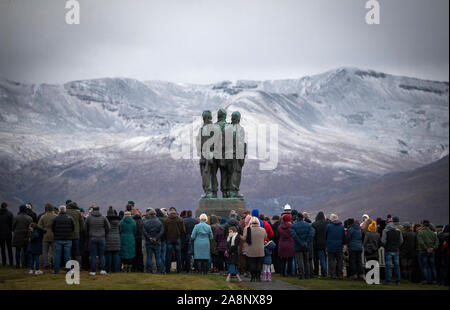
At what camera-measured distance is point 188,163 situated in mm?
199875

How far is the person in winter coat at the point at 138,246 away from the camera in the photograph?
2553cm

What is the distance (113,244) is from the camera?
953 inches

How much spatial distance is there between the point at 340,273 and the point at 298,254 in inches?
75.4

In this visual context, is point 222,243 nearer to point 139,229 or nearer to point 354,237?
point 139,229

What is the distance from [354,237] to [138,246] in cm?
715

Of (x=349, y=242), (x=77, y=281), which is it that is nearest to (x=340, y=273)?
(x=349, y=242)

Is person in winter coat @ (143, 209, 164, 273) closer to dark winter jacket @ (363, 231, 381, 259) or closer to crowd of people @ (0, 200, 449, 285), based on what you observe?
crowd of people @ (0, 200, 449, 285)

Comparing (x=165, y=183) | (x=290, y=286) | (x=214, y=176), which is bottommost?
(x=290, y=286)

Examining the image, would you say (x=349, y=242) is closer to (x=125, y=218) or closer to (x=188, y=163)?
(x=125, y=218)

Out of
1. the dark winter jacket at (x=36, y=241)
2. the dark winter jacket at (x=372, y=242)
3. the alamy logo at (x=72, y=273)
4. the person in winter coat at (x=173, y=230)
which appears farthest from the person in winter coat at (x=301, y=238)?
the dark winter jacket at (x=36, y=241)

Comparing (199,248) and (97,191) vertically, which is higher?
(97,191)

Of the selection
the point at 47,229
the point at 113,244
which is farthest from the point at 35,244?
Result: the point at 113,244

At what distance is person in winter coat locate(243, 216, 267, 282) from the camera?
75.7 feet

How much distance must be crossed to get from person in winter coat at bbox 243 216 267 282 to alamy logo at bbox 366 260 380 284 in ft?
12.1
